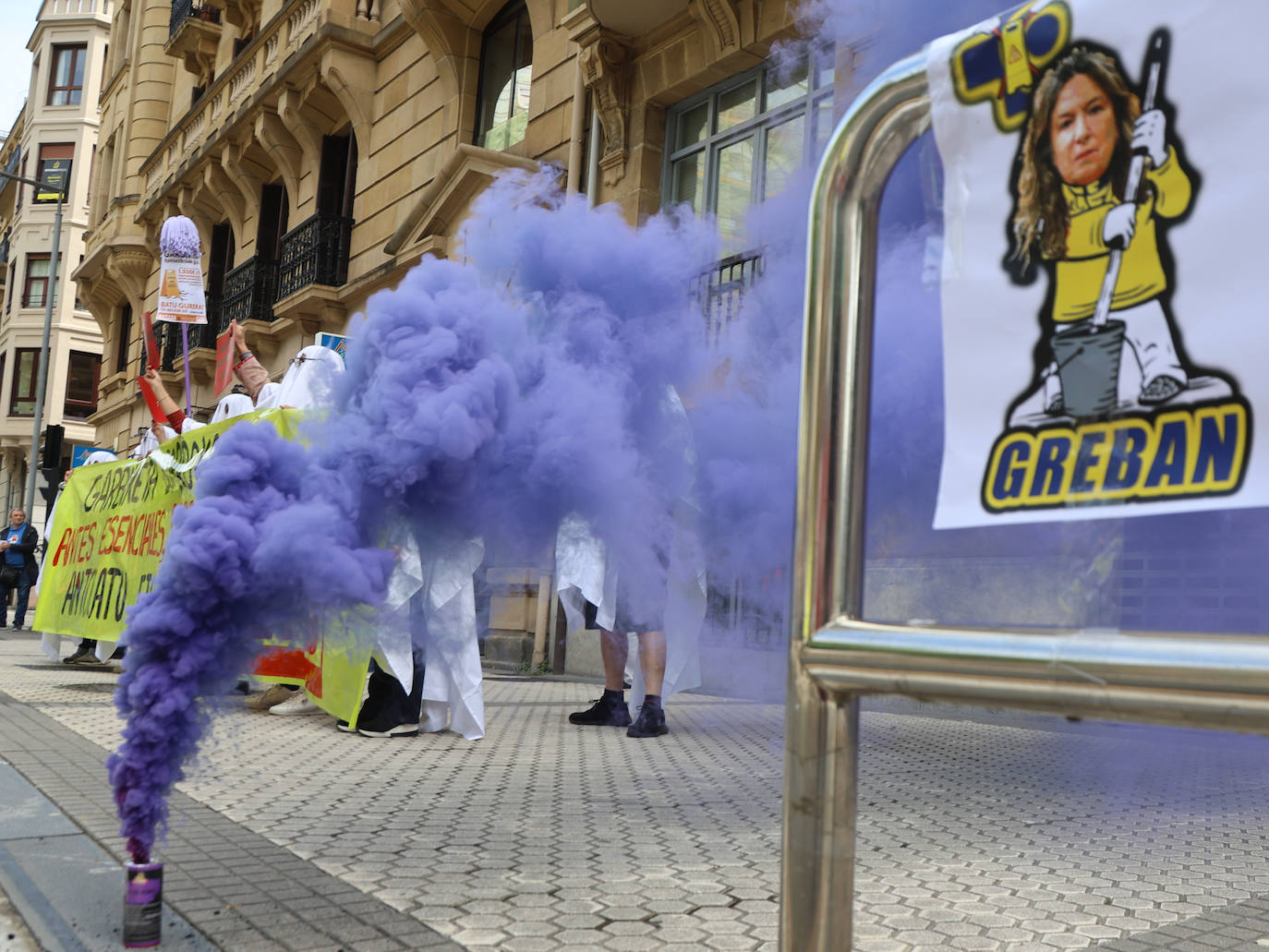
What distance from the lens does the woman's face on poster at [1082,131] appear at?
3.81ft

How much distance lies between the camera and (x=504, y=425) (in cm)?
293

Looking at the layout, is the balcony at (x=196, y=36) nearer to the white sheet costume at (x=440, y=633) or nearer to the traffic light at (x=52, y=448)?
the traffic light at (x=52, y=448)

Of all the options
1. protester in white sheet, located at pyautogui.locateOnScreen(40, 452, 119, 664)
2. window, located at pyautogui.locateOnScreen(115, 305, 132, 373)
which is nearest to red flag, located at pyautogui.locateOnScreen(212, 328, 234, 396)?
protester in white sheet, located at pyautogui.locateOnScreen(40, 452, 119, 664)

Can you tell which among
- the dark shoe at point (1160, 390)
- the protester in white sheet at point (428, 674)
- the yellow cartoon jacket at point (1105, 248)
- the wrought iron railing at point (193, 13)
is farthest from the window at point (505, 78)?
the dark shoe at point (1160, 390)

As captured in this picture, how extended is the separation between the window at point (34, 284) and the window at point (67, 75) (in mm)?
6718

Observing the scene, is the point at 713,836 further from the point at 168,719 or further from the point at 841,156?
the point at 841,156

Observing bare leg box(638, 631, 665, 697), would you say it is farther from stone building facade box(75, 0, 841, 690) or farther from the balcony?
the balcony

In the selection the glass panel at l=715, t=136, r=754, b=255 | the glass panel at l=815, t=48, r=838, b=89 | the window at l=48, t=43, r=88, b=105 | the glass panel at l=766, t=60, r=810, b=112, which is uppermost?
the window at l=48, t=43, r=88, b=105

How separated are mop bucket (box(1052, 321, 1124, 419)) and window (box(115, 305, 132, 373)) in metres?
27.5

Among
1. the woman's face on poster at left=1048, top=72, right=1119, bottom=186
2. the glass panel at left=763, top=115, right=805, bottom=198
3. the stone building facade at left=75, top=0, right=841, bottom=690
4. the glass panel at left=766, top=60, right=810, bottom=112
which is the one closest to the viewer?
the woman's face on poster at left=1048, top=72, right=1119, bottom=186

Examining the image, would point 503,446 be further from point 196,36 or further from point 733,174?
point 196,36

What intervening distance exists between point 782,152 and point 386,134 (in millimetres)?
9141

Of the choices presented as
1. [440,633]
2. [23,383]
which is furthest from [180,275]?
[23,383]

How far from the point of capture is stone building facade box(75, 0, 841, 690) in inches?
356
